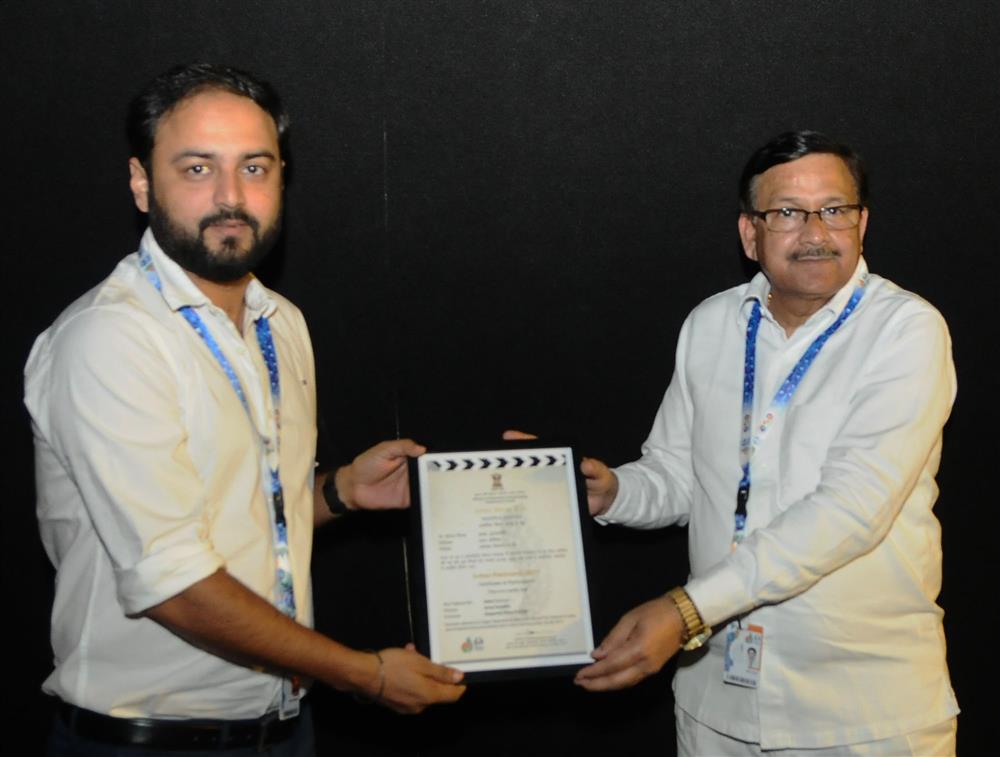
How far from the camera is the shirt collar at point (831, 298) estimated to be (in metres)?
2.81

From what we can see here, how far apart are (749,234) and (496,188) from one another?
2.51 ft

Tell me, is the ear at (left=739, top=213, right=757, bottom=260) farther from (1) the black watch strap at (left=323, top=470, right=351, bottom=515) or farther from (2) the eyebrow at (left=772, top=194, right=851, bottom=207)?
(1) the black watch strap at (left=323, top=470, right=351, bottom=515)

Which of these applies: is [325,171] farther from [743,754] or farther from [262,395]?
[743,754]

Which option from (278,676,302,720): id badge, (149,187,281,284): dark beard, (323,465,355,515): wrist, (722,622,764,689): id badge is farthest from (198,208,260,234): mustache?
(722,622,764,689): id badge

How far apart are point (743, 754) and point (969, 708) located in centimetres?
132

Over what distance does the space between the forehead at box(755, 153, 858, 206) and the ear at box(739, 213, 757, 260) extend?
A: 0.36ft

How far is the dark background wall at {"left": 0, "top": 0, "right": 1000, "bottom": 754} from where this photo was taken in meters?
3.25

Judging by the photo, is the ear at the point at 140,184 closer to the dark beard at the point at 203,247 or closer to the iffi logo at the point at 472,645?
the dark beard at the point at 203,247

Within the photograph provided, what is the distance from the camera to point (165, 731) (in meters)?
2.40

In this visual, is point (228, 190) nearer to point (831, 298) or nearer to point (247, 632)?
point (247, 632)

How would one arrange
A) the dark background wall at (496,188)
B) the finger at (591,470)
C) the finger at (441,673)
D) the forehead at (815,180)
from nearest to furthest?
the finger at (441,673)
the forehead at (815,180)
the finger at (591,470)
the dark background wall at (496,188)

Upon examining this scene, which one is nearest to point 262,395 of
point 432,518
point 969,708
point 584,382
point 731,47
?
point 432,518

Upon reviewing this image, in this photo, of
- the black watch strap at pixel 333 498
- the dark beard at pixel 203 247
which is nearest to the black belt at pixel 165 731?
the black watch strap at pixel 333 498

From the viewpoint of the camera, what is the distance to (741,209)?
3.03 m
